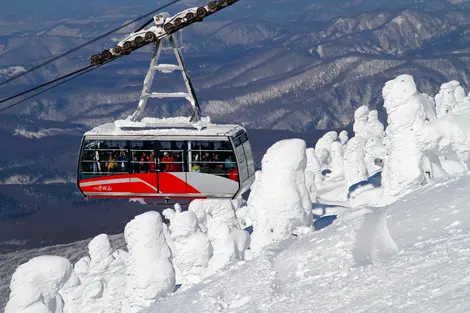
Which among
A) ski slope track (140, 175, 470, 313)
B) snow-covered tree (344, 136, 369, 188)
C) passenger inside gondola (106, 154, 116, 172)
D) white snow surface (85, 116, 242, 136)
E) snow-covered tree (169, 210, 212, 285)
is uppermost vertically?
white snow surface (85, 116, 242, 136)

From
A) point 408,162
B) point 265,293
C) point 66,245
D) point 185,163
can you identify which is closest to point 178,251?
point 408,162

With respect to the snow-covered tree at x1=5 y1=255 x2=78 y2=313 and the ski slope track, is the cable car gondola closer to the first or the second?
the ski slope track

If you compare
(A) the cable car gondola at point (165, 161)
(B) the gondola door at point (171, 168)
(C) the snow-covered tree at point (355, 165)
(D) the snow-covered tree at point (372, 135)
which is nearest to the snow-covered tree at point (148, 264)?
(A) the cable car gondola at point (165, 161)

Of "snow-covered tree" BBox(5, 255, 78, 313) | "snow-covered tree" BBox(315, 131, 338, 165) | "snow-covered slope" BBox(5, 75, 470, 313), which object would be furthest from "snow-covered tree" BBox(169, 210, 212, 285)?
"snow-covered tree" BBox(315, 131, 338, 165)

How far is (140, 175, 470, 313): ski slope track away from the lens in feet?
78.0

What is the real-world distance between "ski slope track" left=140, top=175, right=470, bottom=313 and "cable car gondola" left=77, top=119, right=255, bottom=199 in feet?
11.2

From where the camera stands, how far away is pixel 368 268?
27.5 metres

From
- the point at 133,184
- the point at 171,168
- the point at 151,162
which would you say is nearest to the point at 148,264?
the point at 133,184

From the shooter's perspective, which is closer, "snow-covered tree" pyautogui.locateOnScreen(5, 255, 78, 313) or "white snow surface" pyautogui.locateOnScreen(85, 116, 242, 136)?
"white snow surface" pyautogui.locateOnScreen(85, 116, 242, 136)

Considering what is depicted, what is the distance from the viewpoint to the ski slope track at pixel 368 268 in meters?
23.8

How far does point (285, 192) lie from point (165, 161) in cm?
766

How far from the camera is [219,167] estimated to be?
108 ft

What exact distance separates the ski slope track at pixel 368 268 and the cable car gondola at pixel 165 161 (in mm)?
3406

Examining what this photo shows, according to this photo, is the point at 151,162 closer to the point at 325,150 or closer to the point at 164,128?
the point at 164,128
